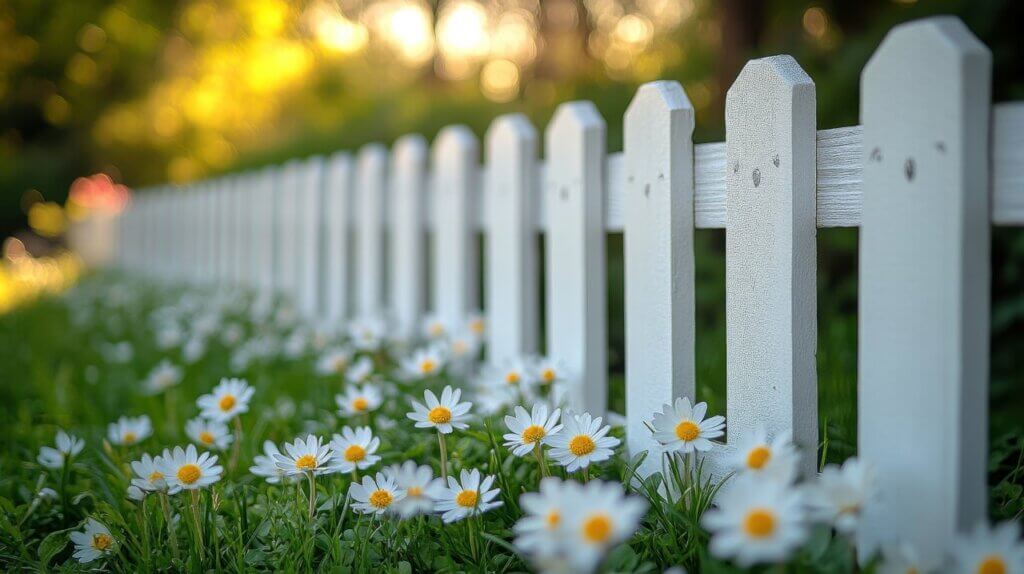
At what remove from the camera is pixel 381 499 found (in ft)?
3.94

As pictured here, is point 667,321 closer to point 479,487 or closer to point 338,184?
point 479,487

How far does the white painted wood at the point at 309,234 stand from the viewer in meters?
3.75

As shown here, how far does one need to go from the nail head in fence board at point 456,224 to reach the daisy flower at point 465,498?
1.36 meters

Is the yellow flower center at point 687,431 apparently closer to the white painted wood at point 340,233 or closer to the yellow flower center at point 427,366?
the yellow flower center at point 427,366

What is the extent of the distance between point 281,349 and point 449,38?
35.3ft

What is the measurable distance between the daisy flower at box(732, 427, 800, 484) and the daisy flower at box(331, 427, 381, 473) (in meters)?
0.56

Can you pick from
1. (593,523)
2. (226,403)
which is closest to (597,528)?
(593,523)

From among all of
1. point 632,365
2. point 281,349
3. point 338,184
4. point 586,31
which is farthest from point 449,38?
point 632,365

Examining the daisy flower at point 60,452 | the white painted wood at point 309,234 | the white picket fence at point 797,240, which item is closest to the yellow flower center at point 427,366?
the white picket fence at point 797,240

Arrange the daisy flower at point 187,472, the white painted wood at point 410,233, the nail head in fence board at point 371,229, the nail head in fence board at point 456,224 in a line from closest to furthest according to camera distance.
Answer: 1. the daisy flower at point 187,472
2. the nail head in fence board at point 456,224
3. the white painted wood at point 410,233
4. the nail head in fence board at point 371,229

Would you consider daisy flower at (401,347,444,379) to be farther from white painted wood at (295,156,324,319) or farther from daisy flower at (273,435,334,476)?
white painted wood at (295,156,324,319)

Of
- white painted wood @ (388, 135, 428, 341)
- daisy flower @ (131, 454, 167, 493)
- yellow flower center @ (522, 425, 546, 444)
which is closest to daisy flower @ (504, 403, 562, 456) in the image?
yellow flower center @ (522, 425, 546, 444)

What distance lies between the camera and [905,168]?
109 cm

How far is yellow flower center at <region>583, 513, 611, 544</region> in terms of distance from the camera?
785 mm
